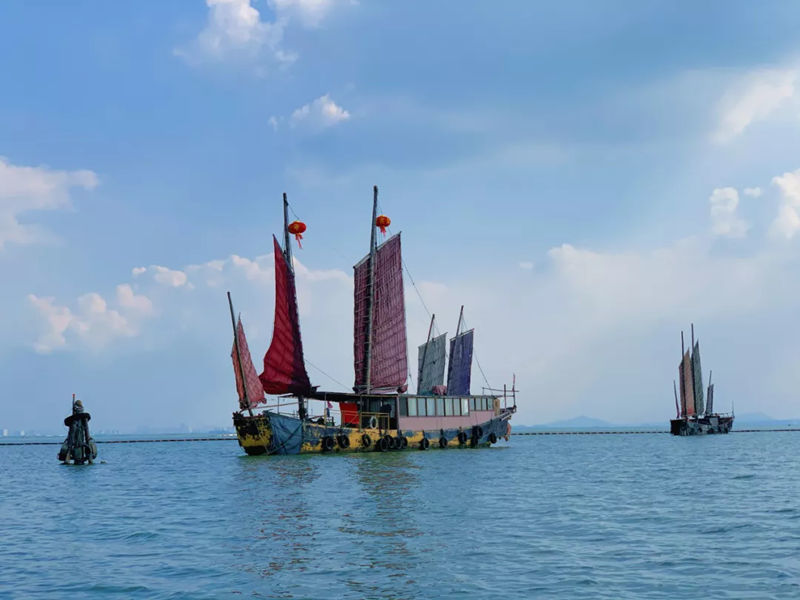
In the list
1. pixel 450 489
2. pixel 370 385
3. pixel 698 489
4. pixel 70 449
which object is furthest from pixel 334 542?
pixel 70 449

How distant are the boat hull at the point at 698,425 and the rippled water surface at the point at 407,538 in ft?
264

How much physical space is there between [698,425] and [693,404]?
4.42m

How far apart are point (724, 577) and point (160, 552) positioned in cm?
A: 1314

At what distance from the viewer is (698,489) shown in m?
32.1

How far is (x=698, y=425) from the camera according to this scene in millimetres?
114562

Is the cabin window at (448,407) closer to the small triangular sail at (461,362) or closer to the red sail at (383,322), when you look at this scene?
the red sail at (383,322)

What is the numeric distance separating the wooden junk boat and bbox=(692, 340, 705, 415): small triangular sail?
165 ft

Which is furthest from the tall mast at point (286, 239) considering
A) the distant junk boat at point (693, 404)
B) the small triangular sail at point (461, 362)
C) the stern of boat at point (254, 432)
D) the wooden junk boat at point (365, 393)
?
the distant junk boat at point (693, 404)

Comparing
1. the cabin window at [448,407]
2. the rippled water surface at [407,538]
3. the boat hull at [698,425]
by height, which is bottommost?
the boat hull at [698,425]

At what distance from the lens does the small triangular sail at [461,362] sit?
8081cm

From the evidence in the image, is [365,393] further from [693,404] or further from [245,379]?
[693,404]

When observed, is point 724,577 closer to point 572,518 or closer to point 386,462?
point 572,518

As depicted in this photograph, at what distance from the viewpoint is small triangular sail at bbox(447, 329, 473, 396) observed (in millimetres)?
80812

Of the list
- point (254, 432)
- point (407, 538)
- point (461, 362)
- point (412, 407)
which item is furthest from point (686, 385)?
point (407, 538)
